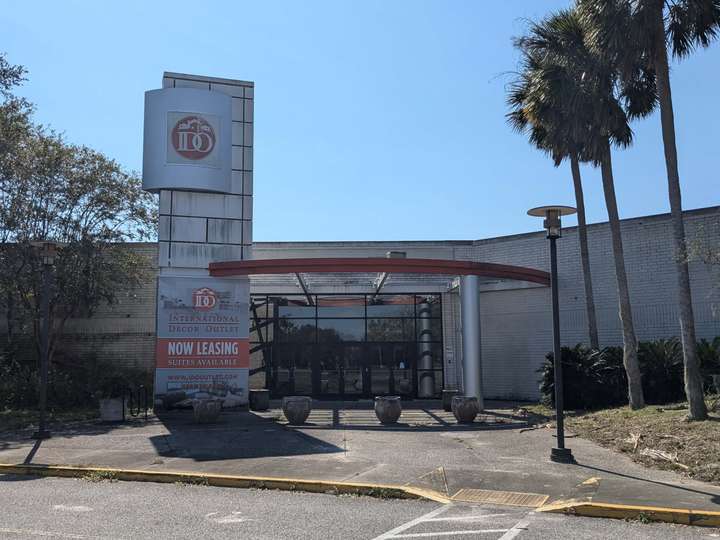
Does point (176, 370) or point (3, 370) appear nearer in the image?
point (176, 370)

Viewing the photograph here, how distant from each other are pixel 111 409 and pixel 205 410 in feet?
8.90

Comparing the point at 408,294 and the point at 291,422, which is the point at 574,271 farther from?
the point at 291,422

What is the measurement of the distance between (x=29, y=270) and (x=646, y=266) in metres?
19.8

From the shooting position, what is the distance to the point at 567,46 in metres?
18.4

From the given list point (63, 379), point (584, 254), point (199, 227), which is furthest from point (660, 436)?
point (63, 379)

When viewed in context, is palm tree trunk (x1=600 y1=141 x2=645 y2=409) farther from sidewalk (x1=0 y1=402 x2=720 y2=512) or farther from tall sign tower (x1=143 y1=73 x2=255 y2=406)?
tall sign tower (x1=143 y1=73 x2=255 y2=406)

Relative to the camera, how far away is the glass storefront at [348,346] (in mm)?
26547

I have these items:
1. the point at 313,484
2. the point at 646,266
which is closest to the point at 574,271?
the point at 646,266

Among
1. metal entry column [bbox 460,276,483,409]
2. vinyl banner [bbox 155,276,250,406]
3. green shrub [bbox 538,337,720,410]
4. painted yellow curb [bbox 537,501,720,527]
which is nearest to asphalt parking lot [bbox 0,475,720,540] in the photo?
painted yellow curb [bbox 537,501,720,527]

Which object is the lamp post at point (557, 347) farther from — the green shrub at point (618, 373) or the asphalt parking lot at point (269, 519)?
the green shrub at point (618, 373)

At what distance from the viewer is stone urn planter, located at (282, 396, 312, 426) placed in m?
17.1

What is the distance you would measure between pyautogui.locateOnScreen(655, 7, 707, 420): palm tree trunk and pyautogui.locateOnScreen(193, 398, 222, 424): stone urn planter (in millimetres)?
11174

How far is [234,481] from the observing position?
10.1 metres

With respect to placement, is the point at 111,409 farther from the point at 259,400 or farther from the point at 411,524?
the point at 411,524
